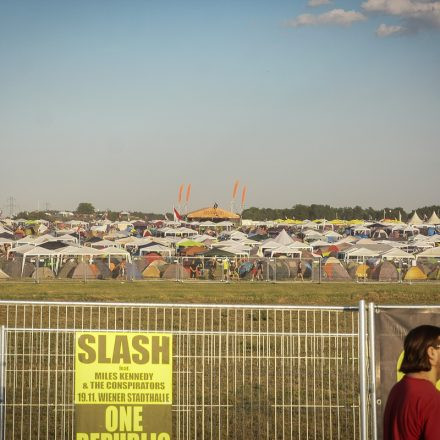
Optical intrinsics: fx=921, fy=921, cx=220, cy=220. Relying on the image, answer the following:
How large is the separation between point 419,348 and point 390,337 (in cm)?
267

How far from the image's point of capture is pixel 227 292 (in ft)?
99.9

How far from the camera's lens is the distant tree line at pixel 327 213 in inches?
6147

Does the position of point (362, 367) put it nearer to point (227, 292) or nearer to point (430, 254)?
point (227, 292)

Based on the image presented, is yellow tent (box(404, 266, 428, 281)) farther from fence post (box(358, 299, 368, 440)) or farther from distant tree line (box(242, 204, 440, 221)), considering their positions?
distant tree line (box(242, 204, 440, 221))

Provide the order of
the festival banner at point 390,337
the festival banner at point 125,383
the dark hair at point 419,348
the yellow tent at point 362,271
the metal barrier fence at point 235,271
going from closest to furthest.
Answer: the dark hair at point 419,348, the festival banner at point 390,337, the festival banner at point 125,383, the metal barrier fence at point 235,271, the yellow tent at point 362,271

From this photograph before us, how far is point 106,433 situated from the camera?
24.4 ft

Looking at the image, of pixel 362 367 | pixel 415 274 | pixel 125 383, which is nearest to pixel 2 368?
pixel 125 383

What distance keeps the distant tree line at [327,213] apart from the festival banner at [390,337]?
148 m

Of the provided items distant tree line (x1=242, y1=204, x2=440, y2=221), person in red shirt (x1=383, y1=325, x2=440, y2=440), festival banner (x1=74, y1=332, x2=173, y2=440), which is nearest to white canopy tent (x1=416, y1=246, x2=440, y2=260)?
festival banner (x1=74, y1=332, x2=173, y2=440)

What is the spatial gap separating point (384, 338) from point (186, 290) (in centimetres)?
2406

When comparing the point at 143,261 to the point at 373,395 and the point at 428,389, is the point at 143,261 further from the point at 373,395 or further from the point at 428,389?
the point at 428,389

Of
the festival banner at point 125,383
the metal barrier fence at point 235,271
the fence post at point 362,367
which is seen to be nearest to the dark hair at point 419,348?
the fence post at point 362,367

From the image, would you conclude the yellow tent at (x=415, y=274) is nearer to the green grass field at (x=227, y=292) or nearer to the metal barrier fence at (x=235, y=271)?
the metal barrier fence at (x=235, y=271)

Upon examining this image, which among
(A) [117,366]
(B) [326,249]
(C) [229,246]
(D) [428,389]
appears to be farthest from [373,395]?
(B) [326,249]
